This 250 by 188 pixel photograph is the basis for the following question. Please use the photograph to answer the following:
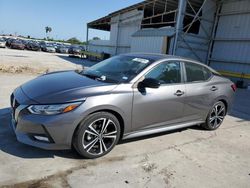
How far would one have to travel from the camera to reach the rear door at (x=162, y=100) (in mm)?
3820

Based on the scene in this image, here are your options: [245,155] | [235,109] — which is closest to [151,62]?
[245,155]

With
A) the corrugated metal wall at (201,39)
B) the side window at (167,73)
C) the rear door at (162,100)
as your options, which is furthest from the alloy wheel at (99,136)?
the corrugated metal wall at (201,39)

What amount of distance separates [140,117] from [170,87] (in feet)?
2.66

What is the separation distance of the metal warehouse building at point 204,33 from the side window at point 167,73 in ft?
36.6

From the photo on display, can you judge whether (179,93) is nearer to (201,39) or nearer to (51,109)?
(51,109)

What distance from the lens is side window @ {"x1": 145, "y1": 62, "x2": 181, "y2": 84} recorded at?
409 centimetres

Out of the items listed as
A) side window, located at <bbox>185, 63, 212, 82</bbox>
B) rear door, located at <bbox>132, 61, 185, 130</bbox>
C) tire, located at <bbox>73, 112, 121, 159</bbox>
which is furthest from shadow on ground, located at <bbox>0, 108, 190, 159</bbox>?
side window, located at <bbox>185, 63, 212, 82</bbox>

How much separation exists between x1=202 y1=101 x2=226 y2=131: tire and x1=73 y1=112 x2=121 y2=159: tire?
2.43 m

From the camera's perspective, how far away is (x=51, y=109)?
3121 millimetres

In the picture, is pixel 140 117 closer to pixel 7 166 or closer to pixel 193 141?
pixel 193 141

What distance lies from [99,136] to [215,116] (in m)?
2.99

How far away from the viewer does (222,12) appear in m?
17.4

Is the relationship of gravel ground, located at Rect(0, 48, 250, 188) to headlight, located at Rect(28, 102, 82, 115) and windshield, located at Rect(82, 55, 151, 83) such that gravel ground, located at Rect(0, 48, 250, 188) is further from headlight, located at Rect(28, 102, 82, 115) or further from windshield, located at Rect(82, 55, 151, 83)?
windshield, located at Rect(82, 55, 151, 83)

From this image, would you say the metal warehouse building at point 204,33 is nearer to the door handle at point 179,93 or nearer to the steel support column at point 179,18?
the steel support column at point 179,18
